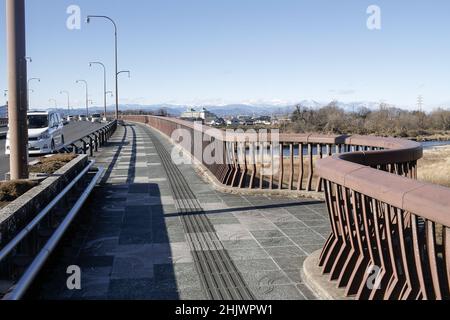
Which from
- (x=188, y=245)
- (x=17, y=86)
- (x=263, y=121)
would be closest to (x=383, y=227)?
(x=188, y=245)

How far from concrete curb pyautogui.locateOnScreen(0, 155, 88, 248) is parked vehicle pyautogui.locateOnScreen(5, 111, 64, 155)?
1235 cm

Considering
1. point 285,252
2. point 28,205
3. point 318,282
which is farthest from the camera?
point 285,252

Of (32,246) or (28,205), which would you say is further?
(28,205)

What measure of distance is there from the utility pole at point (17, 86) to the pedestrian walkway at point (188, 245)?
1264mm

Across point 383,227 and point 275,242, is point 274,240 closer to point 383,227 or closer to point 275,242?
point 275,242

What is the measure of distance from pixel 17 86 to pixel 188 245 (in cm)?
355

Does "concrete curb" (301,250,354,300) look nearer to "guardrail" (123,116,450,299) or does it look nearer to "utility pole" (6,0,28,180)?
"guardrail" (123,116,450,299)

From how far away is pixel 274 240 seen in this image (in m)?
6.43

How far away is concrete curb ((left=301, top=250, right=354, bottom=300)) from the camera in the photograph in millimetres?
4383

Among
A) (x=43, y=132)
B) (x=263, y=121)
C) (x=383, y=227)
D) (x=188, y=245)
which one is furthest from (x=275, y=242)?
(x=263, y=121)

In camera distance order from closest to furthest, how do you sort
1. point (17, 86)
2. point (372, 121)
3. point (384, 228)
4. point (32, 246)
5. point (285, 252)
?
point (384, 228) → point (32, 246) → point (285, 252) → point (17, 86) → point (372, 121)

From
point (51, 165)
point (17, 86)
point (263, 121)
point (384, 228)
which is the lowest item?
point (384, 228)

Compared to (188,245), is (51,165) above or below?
above
